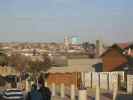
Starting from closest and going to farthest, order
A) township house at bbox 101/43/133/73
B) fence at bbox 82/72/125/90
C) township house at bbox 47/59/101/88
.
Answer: fence at bbox 82/72/125/90 < township house at bbox 47/59/101/88 < township house at bbox 101/43/133/73

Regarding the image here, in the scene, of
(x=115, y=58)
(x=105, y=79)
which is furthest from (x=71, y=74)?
(x=105, y=79)

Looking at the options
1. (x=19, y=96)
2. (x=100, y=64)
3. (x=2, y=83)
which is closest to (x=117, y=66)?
(x=100, y=64)

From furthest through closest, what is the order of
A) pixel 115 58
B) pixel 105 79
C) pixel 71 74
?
pixel 115 58 → pixel 71 74 → pixel 105 79

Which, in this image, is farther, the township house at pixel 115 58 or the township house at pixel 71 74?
the township house at pixel 115 58

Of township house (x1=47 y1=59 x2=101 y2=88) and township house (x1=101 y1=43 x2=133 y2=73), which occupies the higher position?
township house (x1=101 y1=43 x2=133 y2=73)

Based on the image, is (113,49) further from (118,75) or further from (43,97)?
(43,97)

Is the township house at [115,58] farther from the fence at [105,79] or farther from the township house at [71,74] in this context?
the fence at [105,79]

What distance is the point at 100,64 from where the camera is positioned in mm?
86750

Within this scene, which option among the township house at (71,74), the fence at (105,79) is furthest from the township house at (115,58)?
the fence at (105,79)

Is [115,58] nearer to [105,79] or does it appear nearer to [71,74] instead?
[71,74]

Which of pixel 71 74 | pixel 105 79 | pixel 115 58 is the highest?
pixel 115 58

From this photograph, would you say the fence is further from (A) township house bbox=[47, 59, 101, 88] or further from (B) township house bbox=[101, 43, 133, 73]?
(B) township house bbox=[101, 43, 133, 73]

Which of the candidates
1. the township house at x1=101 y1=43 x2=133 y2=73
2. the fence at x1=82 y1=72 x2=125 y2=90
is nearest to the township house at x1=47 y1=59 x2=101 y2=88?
the fence at x1=82 y1=72 x2=125 y2=90

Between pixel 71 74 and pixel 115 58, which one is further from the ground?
pixel 115 58
